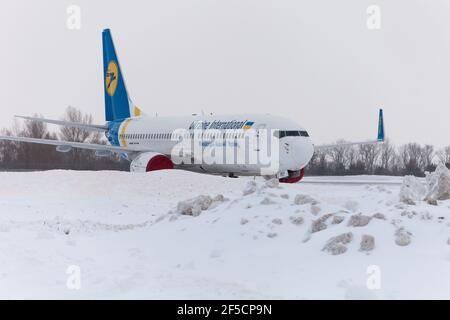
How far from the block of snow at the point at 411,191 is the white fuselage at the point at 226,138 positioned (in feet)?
33.6

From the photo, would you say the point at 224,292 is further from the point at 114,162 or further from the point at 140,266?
the point at 114,162

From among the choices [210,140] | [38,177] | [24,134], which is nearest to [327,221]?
[38,177]

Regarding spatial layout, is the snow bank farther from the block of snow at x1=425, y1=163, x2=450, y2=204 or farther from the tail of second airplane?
the tail of second airplane

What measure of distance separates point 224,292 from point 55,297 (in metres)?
2.14

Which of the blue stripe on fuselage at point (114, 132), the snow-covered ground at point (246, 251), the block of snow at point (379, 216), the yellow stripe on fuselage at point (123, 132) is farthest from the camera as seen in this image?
the blue stripe on fuselage at point (114, 132)

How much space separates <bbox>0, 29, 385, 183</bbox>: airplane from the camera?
2569cm

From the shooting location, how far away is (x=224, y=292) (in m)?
8.55

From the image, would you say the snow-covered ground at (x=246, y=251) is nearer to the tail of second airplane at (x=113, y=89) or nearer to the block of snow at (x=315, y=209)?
the block of snow at (x=315, y=209)

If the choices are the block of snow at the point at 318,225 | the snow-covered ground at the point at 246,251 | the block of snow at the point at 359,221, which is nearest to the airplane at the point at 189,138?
the snow-covered ground at the point at 246,251

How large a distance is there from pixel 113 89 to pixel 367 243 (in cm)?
3146

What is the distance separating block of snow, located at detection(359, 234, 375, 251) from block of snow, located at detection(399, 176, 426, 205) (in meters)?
2.97

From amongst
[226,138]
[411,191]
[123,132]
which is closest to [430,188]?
[411,191]

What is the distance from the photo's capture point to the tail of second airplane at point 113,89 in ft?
131

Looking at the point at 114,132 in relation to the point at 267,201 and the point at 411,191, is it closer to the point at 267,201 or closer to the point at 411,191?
the point at 267,201
